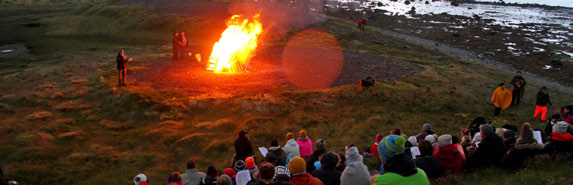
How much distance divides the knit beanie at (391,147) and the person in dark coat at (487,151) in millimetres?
3460

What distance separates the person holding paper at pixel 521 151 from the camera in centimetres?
811

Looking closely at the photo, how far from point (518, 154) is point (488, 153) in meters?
0.65

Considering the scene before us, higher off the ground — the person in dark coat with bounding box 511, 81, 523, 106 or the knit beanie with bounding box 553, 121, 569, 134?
the knit beanie with bounding box 553, 121, 569, 134

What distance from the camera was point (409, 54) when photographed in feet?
106

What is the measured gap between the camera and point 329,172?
6.89 meters

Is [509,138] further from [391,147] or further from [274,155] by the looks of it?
[274,155]

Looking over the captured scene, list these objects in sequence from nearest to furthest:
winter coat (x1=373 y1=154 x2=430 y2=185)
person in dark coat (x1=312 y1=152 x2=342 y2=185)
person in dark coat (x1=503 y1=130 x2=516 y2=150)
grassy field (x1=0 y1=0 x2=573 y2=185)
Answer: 1. winter coat (x1=373 y1=154 x2=430 y2=185)
2. person in dark coat (x1=312 y1=152 x2=342 y2=185)
3. person in dark coat (x1=503 y1=130 x2=516 y2=150)
4. grassy field (x1=0 y1=0 x2=573 y2=185)

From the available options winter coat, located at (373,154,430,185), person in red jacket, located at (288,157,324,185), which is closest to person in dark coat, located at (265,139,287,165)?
person in red jacket, located at (288,157,324,185)

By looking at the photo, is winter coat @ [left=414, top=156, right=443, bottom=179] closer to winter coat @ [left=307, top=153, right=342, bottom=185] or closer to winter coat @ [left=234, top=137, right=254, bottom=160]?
winter coat @ [left=307, top=153, right=342, bottom=185]

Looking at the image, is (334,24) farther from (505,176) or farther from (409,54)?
(505,176)

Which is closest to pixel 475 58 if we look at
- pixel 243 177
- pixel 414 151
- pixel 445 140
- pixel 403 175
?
pixel 414 151

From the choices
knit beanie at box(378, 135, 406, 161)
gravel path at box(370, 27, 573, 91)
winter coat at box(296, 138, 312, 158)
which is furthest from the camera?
gravel path at box(370, 27, 573, 91)

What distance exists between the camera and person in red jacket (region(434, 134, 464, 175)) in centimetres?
823

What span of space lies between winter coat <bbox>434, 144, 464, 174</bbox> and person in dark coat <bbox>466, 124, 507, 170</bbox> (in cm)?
35
